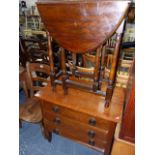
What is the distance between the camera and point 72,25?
871 millimetres

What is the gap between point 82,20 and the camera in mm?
825

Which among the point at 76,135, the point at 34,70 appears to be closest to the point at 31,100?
the point at 34,70

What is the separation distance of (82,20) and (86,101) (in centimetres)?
67

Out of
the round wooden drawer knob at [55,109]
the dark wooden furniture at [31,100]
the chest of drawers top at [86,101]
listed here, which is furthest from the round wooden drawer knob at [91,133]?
the dark wooden furniture at [31,100]

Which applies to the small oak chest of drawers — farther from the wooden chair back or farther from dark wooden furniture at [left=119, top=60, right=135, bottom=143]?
the wooden chair back

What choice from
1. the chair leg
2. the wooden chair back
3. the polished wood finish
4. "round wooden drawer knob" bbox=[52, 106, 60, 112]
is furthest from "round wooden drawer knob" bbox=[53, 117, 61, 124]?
the polished wood finish

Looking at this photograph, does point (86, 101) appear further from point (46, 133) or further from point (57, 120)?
point (46, 133)

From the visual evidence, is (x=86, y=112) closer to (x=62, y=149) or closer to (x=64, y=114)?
(x=64, y=114)

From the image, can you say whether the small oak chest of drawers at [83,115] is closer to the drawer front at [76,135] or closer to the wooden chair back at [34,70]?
the drawer front at [76,135]

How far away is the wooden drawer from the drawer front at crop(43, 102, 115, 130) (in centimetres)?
5

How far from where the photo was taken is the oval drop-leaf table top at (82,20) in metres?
0.74

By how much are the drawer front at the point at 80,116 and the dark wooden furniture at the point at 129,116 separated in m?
0.11
